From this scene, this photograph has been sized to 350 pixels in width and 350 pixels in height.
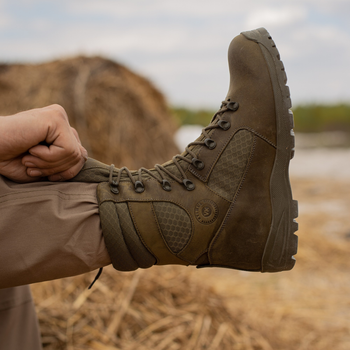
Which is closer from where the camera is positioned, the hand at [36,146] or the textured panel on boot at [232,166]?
the hand at [36,146]

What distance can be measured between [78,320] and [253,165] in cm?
114

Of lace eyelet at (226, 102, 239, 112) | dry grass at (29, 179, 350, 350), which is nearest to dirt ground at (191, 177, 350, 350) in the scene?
dry grass at (29, 179, 350, 350)

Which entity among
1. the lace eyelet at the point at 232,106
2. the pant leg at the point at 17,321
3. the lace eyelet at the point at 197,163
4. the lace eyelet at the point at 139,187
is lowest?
the pant leg at the point at 17,321

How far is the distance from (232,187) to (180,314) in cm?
101

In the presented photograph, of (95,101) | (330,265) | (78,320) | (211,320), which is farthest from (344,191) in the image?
(78,320)

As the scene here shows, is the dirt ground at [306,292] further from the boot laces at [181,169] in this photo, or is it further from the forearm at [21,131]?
the forearm at [21,131]

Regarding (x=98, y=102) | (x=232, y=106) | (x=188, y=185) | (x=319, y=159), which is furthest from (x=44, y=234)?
(x=319, y=159)

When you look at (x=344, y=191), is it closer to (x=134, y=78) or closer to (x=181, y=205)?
(x=134, y=78)

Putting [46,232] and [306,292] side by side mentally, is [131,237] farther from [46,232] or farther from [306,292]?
[306,292]

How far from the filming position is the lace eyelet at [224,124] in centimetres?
116

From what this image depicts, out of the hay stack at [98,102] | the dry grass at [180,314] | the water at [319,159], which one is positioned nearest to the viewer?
the dry grass at [180,314]

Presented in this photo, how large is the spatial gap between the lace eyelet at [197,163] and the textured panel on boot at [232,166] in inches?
1.5

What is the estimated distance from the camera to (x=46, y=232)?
0.95 m

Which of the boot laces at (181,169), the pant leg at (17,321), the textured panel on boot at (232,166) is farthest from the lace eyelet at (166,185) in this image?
the pant leg at (17,321)
